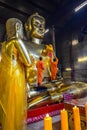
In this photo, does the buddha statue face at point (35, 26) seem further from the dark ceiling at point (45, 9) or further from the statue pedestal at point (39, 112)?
the statue pedestal at point (39, 112)

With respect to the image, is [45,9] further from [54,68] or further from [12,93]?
[12,93]

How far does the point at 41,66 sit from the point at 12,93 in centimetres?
153

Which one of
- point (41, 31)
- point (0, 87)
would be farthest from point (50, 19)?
point (0, 87)

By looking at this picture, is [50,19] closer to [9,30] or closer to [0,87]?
[9,30]

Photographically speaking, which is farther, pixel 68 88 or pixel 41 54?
pixel 41 54

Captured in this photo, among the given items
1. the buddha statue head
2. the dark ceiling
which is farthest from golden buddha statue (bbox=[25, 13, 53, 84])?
the buddha statue head

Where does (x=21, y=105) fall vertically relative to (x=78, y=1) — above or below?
below

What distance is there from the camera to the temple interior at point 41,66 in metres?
1.24

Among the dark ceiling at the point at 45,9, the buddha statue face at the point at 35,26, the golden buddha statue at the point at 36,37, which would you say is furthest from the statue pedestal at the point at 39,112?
the dark ceiling at the point at 45,9

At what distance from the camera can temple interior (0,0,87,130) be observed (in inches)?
48.9

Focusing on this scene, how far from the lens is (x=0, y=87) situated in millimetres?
1423

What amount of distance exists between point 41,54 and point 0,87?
2133 mm

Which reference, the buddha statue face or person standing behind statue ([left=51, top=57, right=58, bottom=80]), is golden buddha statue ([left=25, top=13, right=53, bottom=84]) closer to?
the buddha statue face

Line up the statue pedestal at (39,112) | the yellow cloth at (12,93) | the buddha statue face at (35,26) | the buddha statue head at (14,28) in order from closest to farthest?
the yellow cloth at (12,93) < the statue pedestal at (39,112) < the buddha statue head at (14,28) < the buddha statue face at (35,26)
